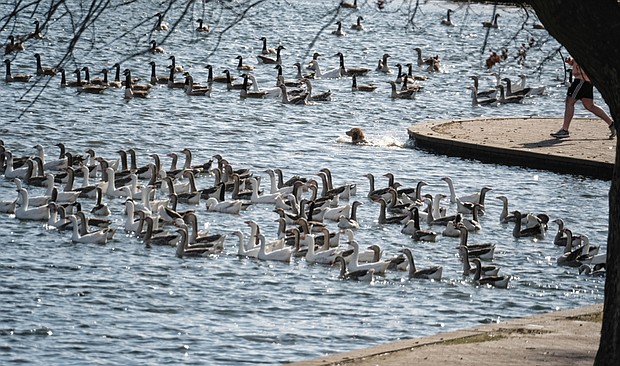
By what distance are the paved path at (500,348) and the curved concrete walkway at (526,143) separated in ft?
39.5

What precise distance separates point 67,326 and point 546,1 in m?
7.66

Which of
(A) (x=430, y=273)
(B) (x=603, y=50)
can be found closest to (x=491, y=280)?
(A) (x=430, y=273)

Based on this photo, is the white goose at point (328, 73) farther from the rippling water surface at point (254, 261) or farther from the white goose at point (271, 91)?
the white goose at point (271, 91)

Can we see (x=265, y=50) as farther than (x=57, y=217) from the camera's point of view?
Yes

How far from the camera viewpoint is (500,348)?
10539 mm

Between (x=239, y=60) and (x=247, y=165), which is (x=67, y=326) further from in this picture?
(x=239, y=60)

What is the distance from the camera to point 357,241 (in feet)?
63.4

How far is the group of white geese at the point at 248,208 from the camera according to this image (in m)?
17.9

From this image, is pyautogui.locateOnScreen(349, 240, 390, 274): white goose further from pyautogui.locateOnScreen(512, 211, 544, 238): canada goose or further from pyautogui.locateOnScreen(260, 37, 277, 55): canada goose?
pyautogui.locateOnScreen(260, 37, 277, 55): canada goose

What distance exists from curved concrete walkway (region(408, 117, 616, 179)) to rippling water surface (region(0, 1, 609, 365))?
0.28 metres

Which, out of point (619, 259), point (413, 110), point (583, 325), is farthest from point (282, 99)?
point (619, 259)

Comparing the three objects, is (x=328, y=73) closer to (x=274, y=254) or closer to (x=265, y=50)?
(x=265, y=50)

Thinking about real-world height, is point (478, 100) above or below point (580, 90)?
below

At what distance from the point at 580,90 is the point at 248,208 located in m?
7.30
